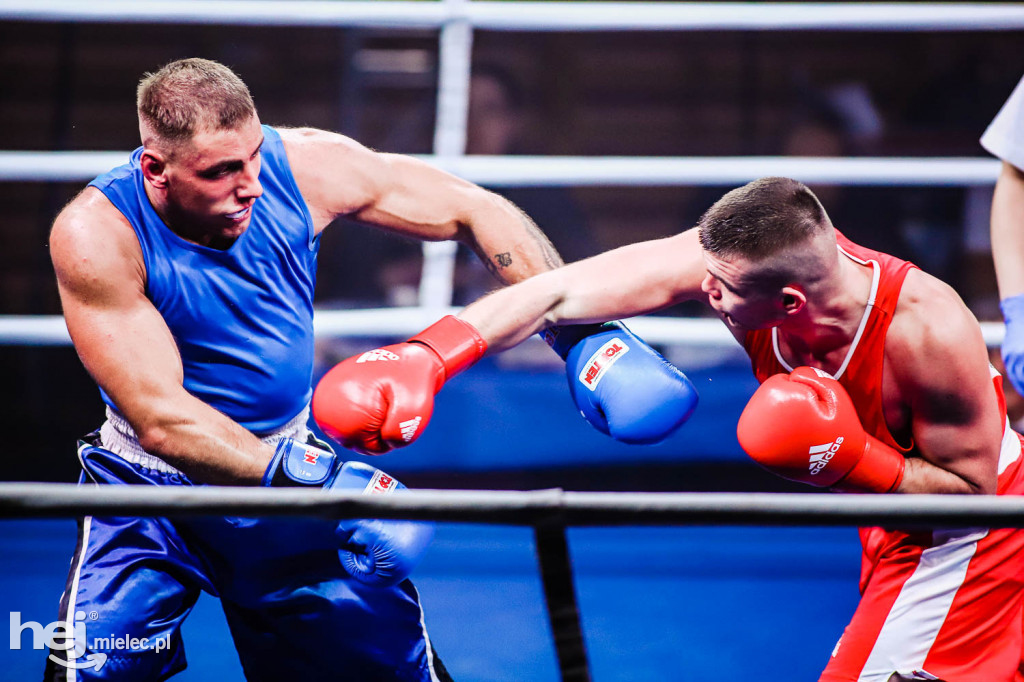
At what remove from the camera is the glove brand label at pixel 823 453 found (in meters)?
1.33

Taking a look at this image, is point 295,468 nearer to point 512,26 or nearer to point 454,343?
point 454,343

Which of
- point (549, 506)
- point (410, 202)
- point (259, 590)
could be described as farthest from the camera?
point (410, 202)

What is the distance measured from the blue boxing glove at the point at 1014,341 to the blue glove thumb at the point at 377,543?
113 cm

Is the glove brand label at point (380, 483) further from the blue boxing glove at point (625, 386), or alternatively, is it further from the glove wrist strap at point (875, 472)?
the glove wrist strap at point (875, 472)

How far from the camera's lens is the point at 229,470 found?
1469mm

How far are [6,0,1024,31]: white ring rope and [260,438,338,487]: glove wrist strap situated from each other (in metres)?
1.43

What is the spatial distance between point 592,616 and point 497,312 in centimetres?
104

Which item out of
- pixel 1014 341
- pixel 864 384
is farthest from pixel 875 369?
pixel 1014 341

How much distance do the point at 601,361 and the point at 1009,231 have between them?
1.01 meters

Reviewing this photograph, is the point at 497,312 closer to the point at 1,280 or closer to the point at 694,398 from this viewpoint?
the point at 694,398

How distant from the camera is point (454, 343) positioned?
56.8 inches

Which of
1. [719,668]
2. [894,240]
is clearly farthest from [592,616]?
[894,240]

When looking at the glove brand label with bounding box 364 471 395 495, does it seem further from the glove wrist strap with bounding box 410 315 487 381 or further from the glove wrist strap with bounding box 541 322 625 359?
the glove wrist strap with bounding box 541 322 625 359

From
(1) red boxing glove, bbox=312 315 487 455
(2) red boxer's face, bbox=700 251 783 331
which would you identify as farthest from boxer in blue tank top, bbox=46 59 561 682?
(2) red boxer's face, bbox=700 251 783 331
